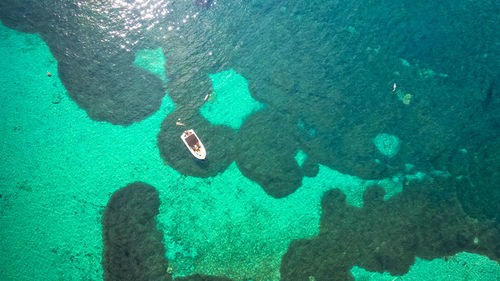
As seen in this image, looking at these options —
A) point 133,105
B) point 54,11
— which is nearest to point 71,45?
point 54,11

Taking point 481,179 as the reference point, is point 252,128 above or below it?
above

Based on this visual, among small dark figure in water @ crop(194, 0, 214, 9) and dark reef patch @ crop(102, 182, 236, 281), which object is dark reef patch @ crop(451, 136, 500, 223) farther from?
small dark figure in water @ crop(194, 0, 214, 9)

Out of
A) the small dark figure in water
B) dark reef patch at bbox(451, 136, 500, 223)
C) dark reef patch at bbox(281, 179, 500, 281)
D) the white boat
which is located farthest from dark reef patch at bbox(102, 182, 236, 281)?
dark reef patch at bbox(451, 136, 500, 223)

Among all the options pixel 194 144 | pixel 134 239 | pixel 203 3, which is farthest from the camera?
pixel 203 3

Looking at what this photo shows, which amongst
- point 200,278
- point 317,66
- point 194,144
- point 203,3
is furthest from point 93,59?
point 200,278

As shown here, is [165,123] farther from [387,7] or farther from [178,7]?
[387,7]

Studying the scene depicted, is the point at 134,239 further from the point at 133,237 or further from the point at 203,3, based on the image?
the point at 203,3

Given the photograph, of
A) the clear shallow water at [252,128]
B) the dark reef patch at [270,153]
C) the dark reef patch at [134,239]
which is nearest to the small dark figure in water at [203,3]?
the clear shallow water at [252,128]
